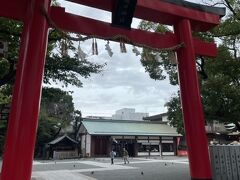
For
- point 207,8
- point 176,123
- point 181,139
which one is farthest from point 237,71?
point 181,139

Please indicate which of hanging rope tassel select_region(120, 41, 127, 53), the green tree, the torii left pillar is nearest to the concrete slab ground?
hanging rope tassel select_region(120, 41, 127, 53)

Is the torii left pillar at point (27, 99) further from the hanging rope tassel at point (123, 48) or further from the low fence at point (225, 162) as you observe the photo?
the low fence at point (225, 162)

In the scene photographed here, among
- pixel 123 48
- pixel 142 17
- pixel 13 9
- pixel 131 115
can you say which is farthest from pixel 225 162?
pixel 131 115

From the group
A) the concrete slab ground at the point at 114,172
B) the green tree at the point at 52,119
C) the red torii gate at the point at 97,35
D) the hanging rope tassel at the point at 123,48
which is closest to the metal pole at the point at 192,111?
the red torii gate at the point at 97,35

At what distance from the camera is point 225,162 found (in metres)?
6.50

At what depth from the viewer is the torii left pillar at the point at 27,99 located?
4.37m

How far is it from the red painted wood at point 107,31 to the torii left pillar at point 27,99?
1.79 feet

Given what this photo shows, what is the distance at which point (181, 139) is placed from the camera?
41.4m

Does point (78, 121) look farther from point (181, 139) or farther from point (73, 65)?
point (73, 65)

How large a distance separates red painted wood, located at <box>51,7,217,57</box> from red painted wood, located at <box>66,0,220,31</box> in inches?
15.8

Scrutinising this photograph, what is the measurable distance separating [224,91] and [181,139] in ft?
103

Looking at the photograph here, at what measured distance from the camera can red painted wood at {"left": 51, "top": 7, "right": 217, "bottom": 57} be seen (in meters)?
5.75

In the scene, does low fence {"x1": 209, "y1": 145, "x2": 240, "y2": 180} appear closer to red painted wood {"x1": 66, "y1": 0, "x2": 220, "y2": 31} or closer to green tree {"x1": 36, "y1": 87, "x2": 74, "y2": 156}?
red painted wood {"x1": 66, "y1": 0, "x2": 220, "y2": 31}

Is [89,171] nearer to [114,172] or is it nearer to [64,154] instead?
[114,172]
